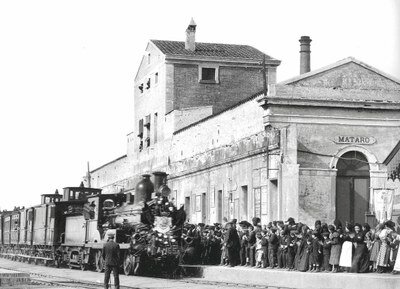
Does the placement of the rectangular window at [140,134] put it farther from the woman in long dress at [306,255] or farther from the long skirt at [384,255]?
the long skirt at [384,255]

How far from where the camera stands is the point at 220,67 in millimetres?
44594

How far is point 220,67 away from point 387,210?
19010mm

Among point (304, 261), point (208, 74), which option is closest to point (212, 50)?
point (208, 74)

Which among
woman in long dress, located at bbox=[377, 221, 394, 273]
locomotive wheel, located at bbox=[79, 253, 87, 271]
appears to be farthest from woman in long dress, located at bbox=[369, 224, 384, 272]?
locomotive wheel, located at bbox=[79, 253, 87, 271]

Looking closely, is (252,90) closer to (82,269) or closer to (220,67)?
(220,67)

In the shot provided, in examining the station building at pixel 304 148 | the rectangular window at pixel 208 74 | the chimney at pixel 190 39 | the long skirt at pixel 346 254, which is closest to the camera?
the long skirt at pixel 346 254

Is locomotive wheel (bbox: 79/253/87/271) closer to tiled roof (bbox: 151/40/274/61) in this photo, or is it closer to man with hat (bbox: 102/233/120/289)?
man with hat (bbox: 102/233/120/289)

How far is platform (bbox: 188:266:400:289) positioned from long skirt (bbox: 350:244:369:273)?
0.59m

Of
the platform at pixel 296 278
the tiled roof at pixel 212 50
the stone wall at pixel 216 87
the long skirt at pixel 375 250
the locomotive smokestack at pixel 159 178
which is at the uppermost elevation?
the tiled roof at pixel 212 50

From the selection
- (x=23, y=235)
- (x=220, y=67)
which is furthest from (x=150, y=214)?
(x=220, y=67)

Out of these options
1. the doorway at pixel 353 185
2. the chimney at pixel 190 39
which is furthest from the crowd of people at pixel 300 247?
the chimney at pixel 190 39

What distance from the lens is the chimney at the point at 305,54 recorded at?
122 ft

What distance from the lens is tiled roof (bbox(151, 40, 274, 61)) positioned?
145 feet

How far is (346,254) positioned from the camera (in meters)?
18.5
